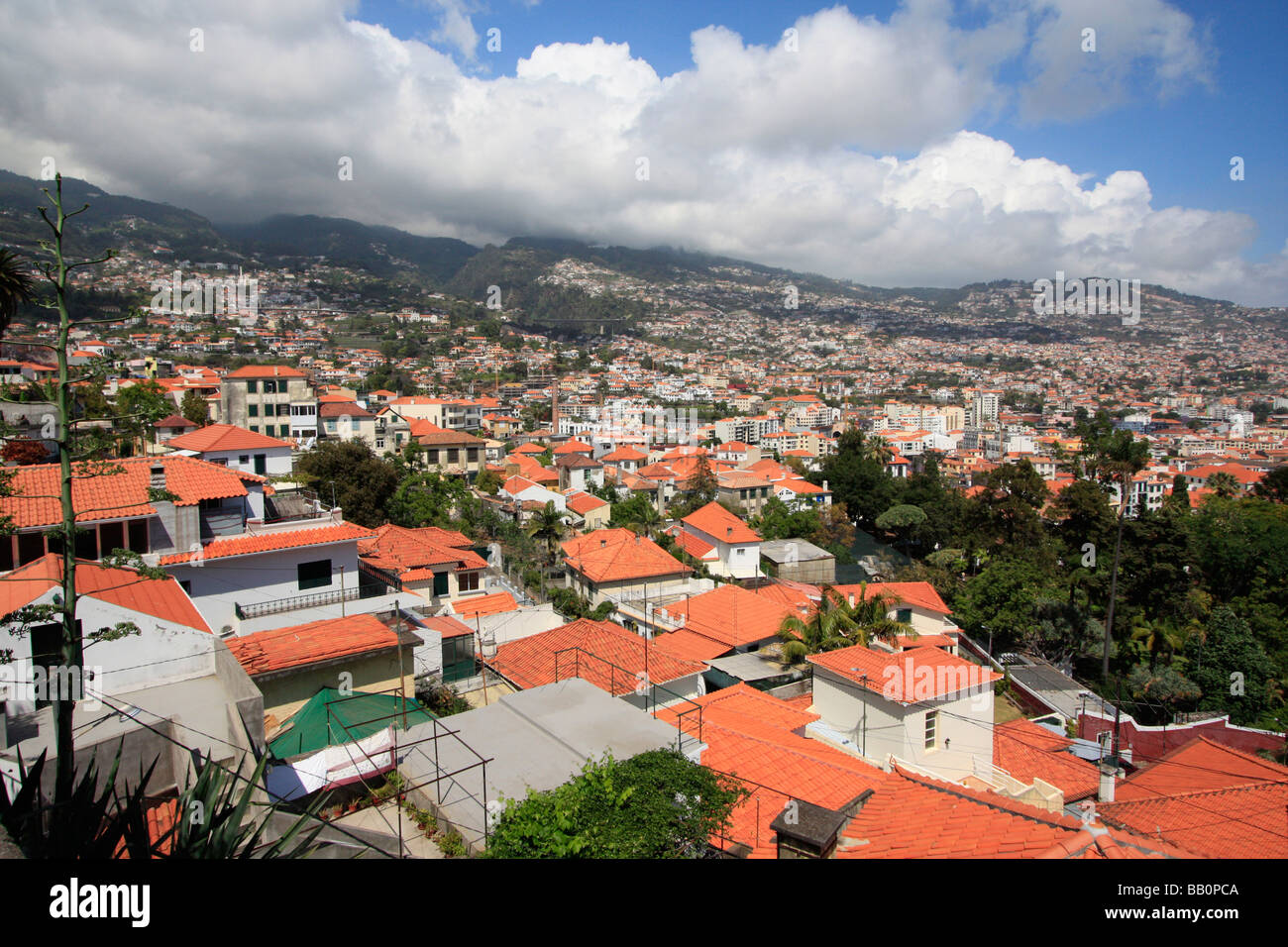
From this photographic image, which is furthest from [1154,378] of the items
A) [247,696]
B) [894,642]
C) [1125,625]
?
[247,696]

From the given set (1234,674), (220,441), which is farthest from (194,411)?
(1234,674)

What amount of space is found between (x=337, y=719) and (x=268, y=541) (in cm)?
484

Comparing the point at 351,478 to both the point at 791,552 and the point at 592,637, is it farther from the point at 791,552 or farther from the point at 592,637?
the point at 791,552

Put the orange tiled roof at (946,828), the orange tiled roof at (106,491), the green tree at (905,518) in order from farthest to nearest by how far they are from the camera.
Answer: the green tree at (905,518) → the orange tiled roof at (106,491) → the orange tiled roof at (946,828)

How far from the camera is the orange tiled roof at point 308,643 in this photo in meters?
8.21

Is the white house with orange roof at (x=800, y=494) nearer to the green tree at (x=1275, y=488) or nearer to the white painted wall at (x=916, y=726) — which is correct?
the green tree at (x=1275, y=488)

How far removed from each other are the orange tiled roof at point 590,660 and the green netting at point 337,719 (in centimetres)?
285

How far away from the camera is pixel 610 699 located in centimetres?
684

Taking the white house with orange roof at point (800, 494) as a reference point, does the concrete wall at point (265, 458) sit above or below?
above

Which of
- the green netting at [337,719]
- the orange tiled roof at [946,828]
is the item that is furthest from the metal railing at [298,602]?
the orange tiled roof at [946,828]
